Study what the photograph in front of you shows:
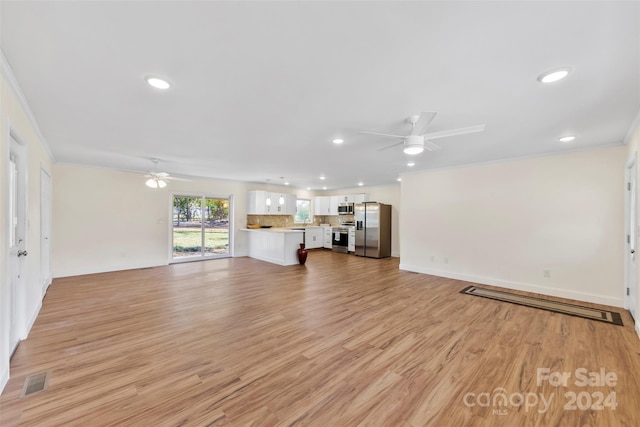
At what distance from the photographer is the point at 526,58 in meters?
1.78

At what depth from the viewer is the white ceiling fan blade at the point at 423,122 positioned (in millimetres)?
2346

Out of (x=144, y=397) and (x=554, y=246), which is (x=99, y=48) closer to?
(x=144, y=397)

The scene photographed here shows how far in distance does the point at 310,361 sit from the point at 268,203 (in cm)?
669

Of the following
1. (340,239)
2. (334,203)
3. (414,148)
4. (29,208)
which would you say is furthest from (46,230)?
(334,203)

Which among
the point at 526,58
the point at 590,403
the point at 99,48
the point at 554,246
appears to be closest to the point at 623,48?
the point at 526,58

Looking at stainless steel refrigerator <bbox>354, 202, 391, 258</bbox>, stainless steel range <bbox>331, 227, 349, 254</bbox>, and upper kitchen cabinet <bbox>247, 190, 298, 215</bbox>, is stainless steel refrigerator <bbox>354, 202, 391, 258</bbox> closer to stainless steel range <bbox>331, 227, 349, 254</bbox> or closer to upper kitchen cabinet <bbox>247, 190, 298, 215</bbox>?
stainless steel range <bbox>331, 227, 349, 254</bbox>

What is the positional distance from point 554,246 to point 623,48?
3.75 metres

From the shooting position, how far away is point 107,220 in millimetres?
6023

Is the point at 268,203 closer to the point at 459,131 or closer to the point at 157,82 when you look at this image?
the point at 157,82

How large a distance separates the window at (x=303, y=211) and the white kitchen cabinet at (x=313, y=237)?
875 millimetres

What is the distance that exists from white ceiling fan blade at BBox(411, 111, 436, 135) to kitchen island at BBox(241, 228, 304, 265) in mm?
4851

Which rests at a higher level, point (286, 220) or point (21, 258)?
point (286, 220)

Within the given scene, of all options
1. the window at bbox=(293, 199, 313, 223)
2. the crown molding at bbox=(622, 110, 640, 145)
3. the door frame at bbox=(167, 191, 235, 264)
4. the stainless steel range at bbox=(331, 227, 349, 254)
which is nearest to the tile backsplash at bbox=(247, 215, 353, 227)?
the window at bbox=(293, 199, 313, 223)

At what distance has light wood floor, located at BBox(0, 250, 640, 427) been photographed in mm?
1791
